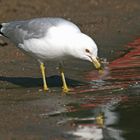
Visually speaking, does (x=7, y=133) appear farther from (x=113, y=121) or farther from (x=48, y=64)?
(x=48, y=64)

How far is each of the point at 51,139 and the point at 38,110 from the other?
160 cm

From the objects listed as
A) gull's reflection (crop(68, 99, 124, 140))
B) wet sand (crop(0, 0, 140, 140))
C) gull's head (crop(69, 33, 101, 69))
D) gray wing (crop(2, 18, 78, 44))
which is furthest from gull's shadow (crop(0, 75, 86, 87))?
gull's reflection (crop(68, 99, 124, 140))

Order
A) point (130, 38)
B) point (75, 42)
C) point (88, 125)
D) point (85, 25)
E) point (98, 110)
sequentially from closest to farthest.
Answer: point (88, 125) → point (98, 110) → point (75, 42) → point (130, 38) → point (85, 25)

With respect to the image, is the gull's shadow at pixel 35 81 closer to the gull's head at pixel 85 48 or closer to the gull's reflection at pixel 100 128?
the gull's head at pixel 85 48

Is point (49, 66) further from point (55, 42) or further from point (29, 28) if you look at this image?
point (55, 42)

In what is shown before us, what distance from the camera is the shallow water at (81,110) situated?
7176mm

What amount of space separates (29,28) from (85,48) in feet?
4.32

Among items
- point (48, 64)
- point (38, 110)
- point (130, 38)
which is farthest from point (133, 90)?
Result: point (130, 38)

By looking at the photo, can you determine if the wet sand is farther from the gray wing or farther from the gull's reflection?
the gray wing

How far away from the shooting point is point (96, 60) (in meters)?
9.02

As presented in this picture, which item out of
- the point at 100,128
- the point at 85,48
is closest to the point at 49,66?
the point at 85,48

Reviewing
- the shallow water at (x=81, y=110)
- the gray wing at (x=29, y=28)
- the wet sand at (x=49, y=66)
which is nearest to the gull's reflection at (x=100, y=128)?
the shallow water at (x=81, y=110)

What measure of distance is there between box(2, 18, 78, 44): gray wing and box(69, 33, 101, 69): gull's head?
21.3 inches

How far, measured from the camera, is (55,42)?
919 cm
